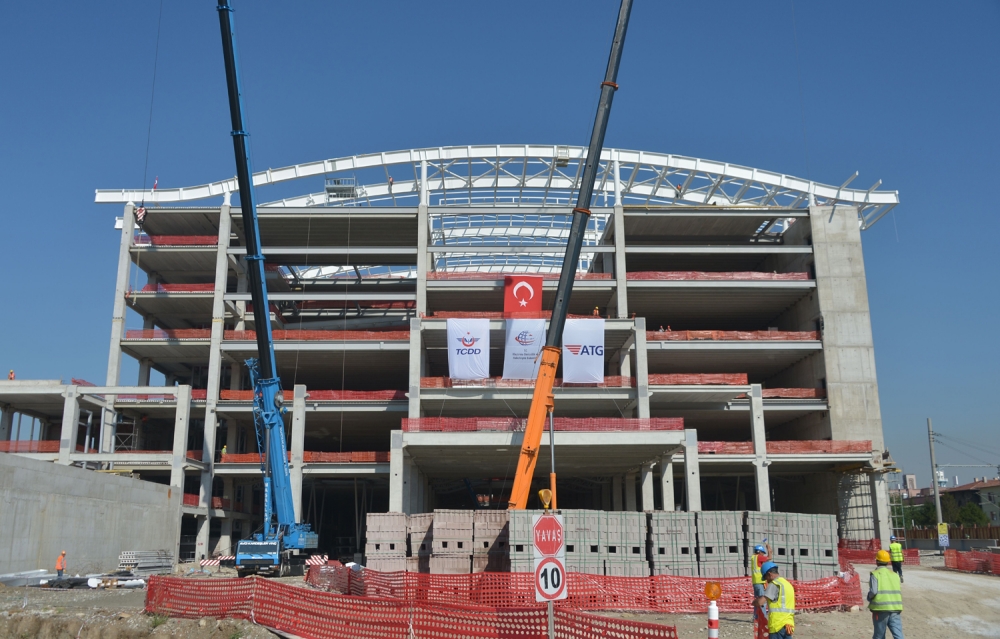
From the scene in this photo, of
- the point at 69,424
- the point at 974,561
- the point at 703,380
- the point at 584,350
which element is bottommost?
the point at 974,561

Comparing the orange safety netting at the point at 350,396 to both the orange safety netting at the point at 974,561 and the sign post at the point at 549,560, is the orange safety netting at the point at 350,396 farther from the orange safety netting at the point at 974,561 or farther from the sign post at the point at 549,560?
the sign post at the point at 549,560

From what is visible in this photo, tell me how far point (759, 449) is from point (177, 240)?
3663cm

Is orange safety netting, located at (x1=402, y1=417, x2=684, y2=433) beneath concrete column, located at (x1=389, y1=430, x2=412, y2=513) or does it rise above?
above

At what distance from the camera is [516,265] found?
62.6 metres

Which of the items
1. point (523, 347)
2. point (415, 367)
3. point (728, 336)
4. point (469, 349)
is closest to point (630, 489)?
point (728, 336)

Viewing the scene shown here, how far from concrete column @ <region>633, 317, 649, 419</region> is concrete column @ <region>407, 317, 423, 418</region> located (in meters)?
11.6

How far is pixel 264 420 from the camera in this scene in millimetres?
34469

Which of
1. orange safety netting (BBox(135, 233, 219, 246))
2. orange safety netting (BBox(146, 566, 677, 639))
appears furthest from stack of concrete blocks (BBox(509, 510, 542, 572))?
orange safety netting (BBox(135, 233, 219, 246))

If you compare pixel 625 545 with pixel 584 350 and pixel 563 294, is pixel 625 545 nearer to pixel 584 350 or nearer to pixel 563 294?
pixel 563 294

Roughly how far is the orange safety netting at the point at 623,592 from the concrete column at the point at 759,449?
2348 centimetres

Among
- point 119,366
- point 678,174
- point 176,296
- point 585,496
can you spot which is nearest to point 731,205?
point 678,174

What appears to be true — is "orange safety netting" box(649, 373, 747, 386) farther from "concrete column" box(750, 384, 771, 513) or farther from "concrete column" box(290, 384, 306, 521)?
"concrete column" box(290, 384, 306, 521)

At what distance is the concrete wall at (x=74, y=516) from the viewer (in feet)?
91.9

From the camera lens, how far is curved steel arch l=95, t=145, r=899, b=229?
163 ft
